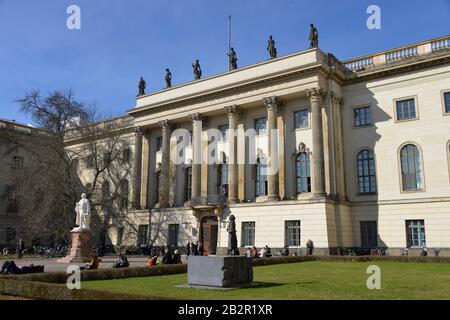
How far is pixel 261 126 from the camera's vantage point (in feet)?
145

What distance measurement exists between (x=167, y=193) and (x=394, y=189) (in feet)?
79.0

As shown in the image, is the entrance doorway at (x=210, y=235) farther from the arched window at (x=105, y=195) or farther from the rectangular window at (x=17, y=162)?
the rectangular window at (x=17, y=162)

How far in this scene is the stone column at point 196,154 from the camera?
150 feet

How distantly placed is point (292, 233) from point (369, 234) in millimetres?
6819

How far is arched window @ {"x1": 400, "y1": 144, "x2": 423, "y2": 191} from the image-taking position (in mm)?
36781

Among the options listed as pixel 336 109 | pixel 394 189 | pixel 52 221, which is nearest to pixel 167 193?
pixel 52 221

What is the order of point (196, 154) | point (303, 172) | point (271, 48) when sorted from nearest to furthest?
1. point (303, 172)
2. point (271, 48)
3. point (196, 154)

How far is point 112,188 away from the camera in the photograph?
179ft

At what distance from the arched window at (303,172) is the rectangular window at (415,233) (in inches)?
358

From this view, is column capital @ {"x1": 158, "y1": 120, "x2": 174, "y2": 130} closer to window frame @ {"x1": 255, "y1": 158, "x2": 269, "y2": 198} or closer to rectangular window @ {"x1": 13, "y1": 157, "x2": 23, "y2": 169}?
window frame @ {"x1": 255, "y1": 158, "x2": 269, "y2": 198}

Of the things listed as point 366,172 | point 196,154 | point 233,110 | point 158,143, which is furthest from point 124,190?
point 366,172

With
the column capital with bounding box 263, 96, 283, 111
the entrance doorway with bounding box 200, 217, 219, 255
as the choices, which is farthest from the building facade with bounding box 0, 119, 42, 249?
the column capital with bounding box 263, 96, 283, 111

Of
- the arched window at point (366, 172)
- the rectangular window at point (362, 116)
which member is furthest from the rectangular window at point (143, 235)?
the rectangular window at point (362, 116)

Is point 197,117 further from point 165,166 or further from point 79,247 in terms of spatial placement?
point 79,247
